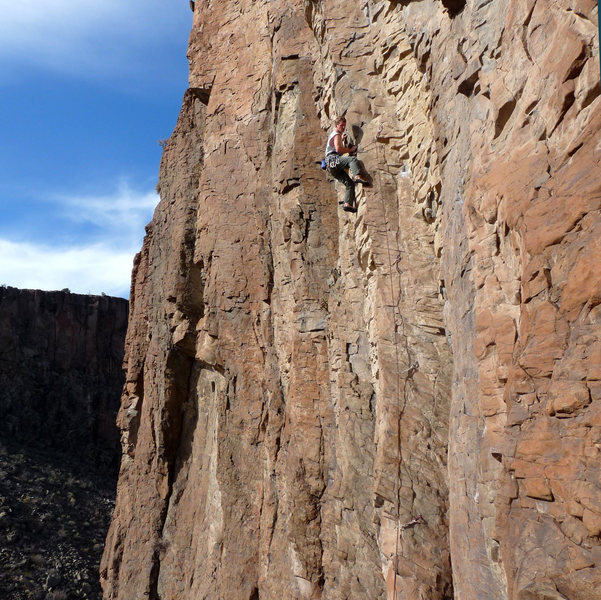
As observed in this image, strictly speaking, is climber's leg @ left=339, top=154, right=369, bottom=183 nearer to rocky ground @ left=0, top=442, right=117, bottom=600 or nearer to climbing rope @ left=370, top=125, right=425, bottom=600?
climbing rope @ left=370, top=125, right=425, bottom=600

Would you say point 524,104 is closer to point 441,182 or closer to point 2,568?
point 441,182

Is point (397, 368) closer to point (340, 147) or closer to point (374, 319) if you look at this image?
point (374, 319)

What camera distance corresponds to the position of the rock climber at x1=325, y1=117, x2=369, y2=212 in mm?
8484

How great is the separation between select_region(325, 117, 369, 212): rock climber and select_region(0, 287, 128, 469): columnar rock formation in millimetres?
35488

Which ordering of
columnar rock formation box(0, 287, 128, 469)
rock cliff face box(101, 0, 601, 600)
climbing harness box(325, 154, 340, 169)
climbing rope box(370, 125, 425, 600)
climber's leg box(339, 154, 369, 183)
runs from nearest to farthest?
rock cliff face box(101, 0, 601, 600) < climbing rope box(370, 125, 425, 600) < climber's leg box(339, 154, 369, 183) < climbing harness box(325, 154, 340, 169) < columnar rock formation box(0, 287, 128, 469)

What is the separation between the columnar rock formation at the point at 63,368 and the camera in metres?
40.7

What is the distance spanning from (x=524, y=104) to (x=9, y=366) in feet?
142

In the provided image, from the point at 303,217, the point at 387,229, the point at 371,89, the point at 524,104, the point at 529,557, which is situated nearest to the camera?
the point at 529,557

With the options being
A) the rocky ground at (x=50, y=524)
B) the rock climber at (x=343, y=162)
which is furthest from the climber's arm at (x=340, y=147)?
the rocky ground at (x=50, y=524)

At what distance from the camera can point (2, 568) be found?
23391 mm

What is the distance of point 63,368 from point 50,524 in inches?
686

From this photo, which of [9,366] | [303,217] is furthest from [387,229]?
[9,366]

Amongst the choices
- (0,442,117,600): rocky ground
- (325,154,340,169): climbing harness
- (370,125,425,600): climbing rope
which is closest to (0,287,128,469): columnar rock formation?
(0,442,117,600): rocky ground

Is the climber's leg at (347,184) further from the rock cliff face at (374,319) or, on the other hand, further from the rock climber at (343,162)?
the rock cliff face at (374,319)
